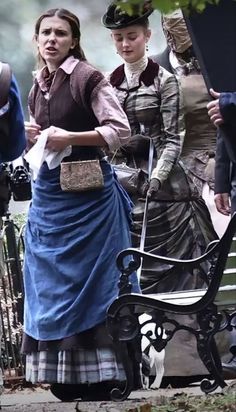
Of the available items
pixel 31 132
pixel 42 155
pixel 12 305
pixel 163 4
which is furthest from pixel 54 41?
pixel 163 4

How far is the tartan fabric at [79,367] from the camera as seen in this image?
612 centimetres

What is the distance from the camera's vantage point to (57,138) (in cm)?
606

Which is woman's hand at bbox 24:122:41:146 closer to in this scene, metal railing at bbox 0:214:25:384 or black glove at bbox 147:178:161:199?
black glove at bbox 147:178:161:199

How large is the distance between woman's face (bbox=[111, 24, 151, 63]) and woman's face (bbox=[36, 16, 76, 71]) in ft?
3.20

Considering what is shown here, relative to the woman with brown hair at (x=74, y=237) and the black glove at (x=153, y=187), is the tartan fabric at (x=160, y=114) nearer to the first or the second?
the black glove at (x=153, y=187)

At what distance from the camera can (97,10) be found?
12.1 m

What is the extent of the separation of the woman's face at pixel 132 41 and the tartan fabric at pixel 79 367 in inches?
76.1

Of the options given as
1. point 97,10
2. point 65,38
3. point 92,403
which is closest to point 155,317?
point 92,403

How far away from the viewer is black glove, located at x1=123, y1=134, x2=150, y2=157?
730cm

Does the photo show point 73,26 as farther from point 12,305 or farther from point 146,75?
point 12,305

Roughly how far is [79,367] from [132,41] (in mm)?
2038

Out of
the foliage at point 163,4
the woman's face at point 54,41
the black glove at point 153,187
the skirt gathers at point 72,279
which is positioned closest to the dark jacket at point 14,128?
the skirt gathers at point 72,279

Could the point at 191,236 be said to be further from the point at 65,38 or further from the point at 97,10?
the point at 97,10

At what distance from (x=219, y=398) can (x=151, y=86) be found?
281cm
